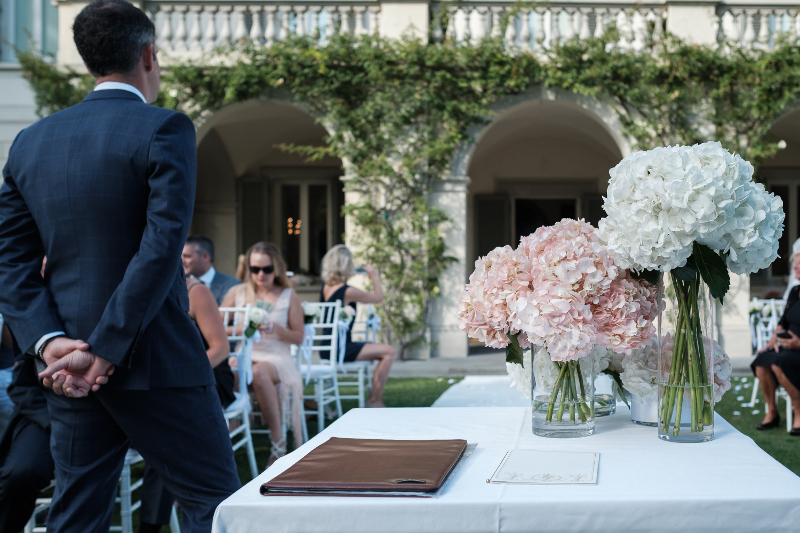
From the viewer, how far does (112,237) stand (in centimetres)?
174

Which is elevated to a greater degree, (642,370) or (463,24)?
(463,24)

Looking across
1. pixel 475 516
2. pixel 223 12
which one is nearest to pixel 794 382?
pixel 475 516

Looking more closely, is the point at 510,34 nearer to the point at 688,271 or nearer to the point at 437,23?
the point at 437,23

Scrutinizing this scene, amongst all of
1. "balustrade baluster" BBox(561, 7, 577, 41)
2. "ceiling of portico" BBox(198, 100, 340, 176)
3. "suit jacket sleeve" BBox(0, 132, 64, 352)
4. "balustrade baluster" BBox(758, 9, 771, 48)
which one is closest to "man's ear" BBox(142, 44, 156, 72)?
"suit jacket sleeve" BBox(0, 132, 64, 352)

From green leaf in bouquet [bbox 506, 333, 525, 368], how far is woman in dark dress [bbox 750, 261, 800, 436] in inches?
171

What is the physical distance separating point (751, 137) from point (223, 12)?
22.6 feet

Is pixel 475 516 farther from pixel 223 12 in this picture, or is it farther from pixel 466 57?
pixel 223 12

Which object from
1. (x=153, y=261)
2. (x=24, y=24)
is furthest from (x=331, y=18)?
(x=153, y=261)

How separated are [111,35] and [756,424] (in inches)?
206

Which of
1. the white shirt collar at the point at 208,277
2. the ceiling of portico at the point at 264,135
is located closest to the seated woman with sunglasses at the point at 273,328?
the white shirt collar at the point at 208,277

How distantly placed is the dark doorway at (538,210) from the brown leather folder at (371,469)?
1161cm

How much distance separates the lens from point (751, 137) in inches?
374

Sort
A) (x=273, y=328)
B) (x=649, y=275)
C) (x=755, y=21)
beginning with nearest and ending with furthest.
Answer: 1. (x=649, y=275)
2. (x=273, y=328)
3. (x=755, y=21)

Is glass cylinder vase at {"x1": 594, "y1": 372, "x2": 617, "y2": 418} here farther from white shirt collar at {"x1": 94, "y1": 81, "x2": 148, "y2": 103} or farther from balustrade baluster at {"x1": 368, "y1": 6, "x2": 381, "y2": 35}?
balustrade baluster at {"x1": 368, "y1": 6, "x2": 381, "y2": 35}
